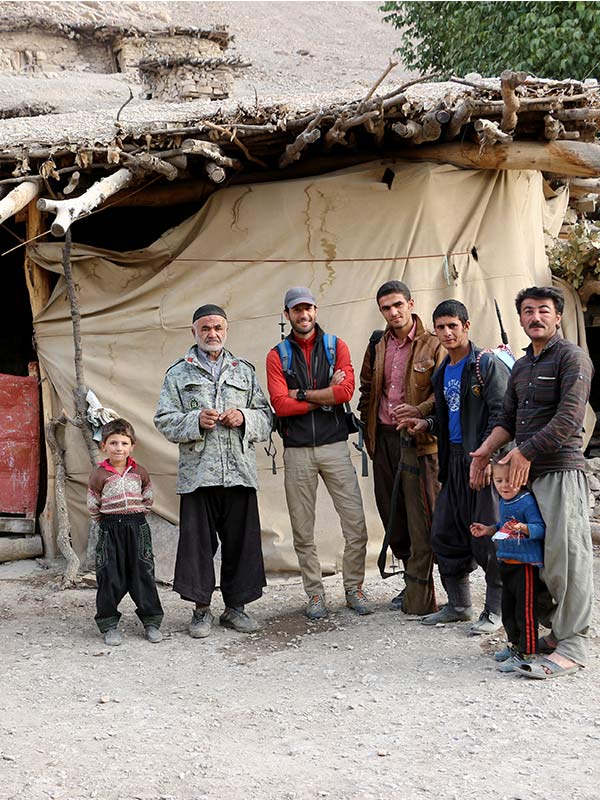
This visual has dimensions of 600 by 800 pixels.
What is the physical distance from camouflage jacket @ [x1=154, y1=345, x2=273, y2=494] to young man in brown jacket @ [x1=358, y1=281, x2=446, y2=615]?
0.63 metres

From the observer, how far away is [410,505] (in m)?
5.10

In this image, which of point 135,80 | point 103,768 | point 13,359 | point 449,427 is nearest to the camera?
point 103,768

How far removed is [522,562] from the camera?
4184 millimetres

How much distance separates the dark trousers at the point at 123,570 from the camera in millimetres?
5039

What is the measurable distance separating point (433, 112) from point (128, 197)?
2.05m

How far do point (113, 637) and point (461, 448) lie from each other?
2032 millimetres

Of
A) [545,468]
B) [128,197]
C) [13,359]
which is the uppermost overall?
[128,197]

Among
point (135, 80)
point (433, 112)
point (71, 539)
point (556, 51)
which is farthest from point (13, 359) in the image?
point (135, 80)

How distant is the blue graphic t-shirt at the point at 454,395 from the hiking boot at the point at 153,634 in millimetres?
1819

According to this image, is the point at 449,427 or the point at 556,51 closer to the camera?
the point at 449,427

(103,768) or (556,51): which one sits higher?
(556,51)

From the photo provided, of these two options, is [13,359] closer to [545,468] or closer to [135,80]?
[545,468]

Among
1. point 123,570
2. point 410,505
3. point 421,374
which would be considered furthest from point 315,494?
point 123,570

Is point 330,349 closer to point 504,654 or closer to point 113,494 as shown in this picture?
point 113,494
